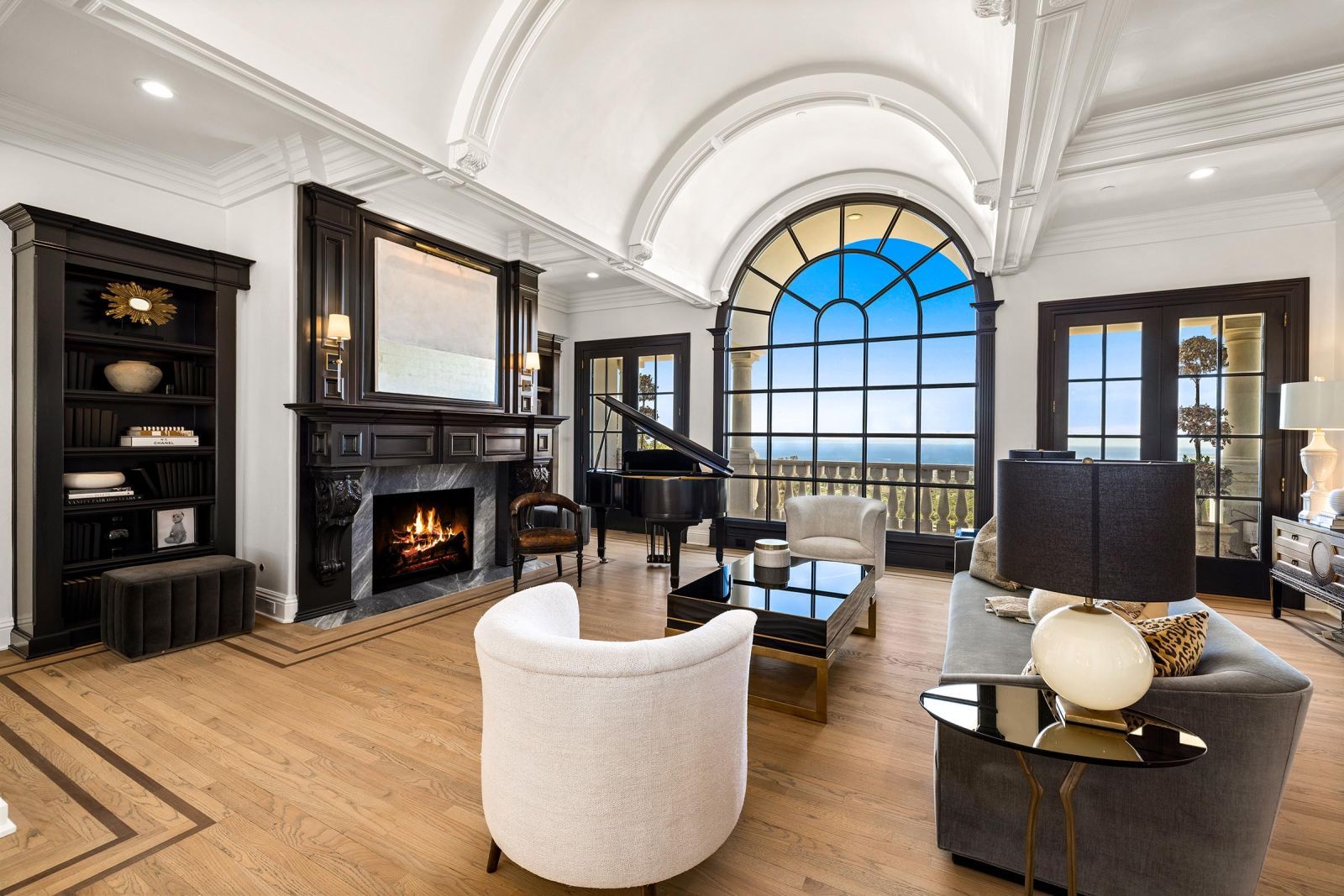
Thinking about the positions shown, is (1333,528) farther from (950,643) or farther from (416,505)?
(416,505)

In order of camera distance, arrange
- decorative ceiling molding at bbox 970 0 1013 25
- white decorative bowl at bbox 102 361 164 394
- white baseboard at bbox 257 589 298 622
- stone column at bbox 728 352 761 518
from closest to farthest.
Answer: decorative ceiling molding at bbox 970 0 1013 25
white decorative bowl at bbox 102 361 164 394
white baseboard at bbox 257 589 298 622
stone column at bbox 728 352 761 518

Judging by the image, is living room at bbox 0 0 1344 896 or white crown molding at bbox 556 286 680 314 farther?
white crown molding at bbox 556 286 680 314

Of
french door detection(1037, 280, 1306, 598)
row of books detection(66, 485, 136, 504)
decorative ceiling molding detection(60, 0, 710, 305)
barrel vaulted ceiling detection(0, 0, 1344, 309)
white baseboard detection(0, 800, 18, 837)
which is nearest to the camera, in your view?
white baseboard detection(0, 800, 18, 837)

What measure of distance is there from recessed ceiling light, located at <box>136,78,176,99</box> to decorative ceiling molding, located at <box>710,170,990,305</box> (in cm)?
464

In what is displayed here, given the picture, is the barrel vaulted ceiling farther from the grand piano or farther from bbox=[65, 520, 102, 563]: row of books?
bbox=[65, 520, 102, 563]: row of books

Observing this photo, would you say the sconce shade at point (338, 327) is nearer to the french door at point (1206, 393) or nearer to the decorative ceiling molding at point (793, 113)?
the decorative ceiling molding at point (793, 113)

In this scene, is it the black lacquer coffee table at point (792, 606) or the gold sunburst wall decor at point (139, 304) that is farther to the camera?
the gold sunburst wall decor at point (139, 304)

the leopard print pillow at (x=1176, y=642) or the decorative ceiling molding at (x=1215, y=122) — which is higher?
the decorative ceiling molding at (x=1215, y=122)

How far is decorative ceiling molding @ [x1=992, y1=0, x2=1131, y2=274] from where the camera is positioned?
6.97ft

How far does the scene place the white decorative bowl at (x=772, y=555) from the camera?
3.45 meters

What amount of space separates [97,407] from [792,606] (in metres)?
4.20

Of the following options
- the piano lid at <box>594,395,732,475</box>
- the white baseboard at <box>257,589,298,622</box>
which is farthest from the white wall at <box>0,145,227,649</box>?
the piano lid at <box>594,395,732,475</box>

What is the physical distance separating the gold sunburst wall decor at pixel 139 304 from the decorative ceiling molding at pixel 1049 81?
185 inches

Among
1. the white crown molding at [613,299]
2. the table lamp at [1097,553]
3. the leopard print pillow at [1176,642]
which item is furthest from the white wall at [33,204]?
the leopard print pillow at [1176,642]
